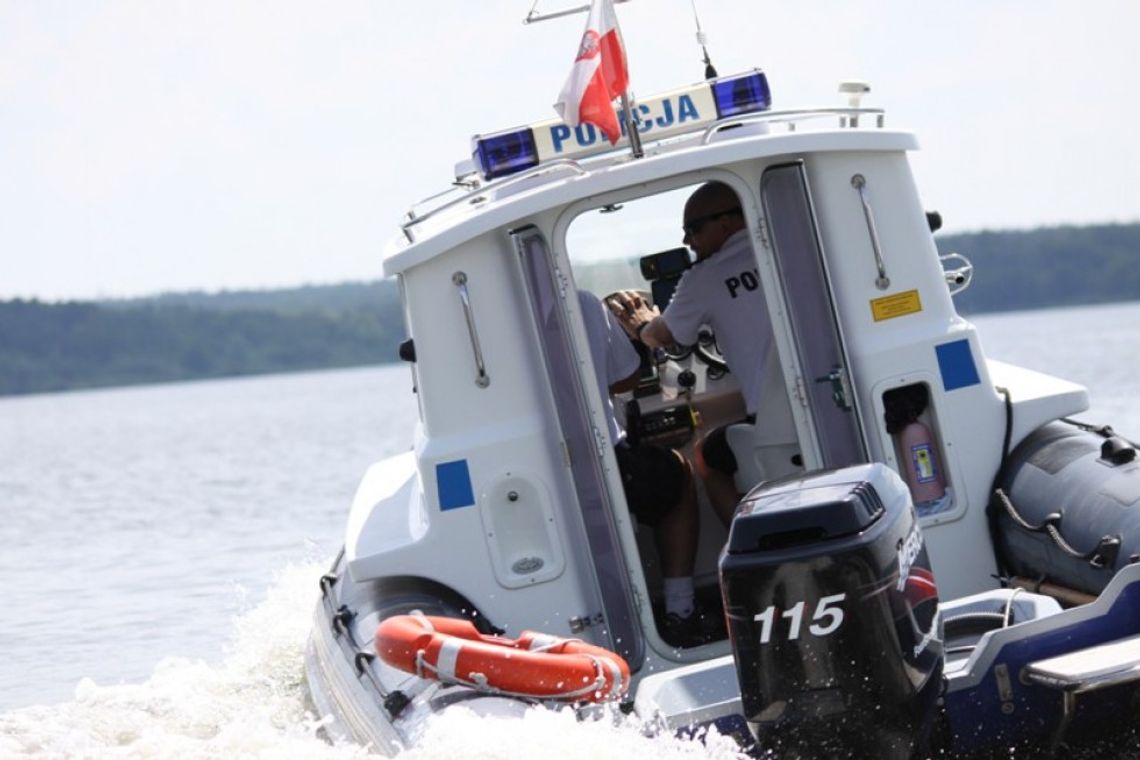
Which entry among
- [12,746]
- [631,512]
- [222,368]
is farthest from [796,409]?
[222,368]

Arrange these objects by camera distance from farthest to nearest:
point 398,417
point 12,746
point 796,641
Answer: point 398,417
point 12,746
point 796,641

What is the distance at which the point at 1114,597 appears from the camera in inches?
205

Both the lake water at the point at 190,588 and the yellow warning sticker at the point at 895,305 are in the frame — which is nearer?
the yellow warning sticker at the point at 895,305

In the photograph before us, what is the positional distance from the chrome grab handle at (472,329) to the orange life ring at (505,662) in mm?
1200

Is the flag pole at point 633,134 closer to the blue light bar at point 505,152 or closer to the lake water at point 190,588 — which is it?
the blue light bar at point 505,152

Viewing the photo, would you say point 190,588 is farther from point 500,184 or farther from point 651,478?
point 500,184

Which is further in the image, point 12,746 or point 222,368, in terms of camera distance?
point 222,368

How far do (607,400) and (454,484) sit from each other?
62 centimetres

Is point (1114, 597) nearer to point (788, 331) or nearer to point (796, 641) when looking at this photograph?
point (796, 641)

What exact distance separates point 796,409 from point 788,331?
273 millimetres

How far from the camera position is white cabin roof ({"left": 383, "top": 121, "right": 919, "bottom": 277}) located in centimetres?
645

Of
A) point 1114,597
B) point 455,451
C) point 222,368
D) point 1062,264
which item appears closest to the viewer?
point 1114,597

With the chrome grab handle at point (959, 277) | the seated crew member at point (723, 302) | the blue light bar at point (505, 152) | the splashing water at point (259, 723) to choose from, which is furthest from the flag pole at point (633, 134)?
the splashing water at point (259, 723)

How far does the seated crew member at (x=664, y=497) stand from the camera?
22.5 feet
